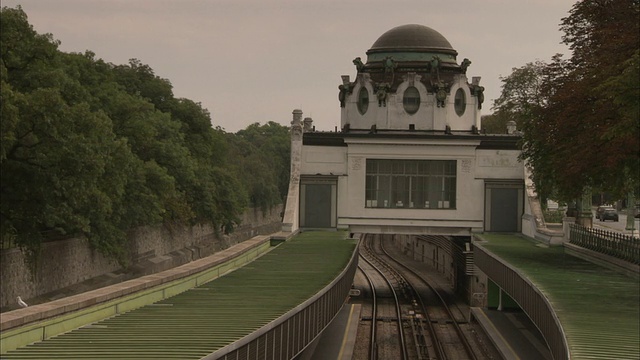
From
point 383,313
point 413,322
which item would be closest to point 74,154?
point 413,322

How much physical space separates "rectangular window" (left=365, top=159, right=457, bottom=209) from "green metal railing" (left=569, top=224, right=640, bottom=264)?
10.6m

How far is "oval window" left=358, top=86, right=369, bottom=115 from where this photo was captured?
5969 cm

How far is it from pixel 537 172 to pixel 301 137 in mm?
17605

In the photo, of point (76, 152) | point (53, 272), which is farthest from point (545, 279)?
point (53, 272)

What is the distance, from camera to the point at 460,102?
59750 millimetres

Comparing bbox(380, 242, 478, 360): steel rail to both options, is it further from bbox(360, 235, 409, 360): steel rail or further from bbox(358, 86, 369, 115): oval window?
bbox(358, 86, 369, 115): oval window

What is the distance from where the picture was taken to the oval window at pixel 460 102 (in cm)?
5956

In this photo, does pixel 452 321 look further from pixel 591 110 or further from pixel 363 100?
pixel 363 100

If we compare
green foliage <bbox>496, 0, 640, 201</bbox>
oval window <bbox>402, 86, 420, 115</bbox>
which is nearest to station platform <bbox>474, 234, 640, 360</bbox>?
green foliage <bbox>496, 0, 640, 201</bbox>

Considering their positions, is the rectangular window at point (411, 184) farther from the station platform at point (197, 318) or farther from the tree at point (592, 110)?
the station platform at point (197, 318)

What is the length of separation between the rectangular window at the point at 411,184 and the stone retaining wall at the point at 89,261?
1464 centimetres

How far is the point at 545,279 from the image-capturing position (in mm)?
31547

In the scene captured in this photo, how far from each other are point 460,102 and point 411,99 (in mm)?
2686

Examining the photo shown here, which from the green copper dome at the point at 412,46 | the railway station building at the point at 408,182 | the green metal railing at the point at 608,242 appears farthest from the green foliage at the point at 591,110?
the green copper dome at the point at 412,46
